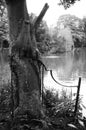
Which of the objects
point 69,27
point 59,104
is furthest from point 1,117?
point 69,27

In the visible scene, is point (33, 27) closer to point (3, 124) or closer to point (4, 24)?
point (3, 124)

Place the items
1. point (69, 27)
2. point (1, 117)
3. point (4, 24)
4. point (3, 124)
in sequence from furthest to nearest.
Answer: point (69, 27)
point (4, 24)
point (1, 117)
point (3, 124)

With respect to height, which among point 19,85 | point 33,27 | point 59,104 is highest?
point 33,27

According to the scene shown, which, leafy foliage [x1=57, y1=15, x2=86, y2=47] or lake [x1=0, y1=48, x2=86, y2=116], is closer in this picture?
lake [x1=0, y1=48, x2=86, y2=116]

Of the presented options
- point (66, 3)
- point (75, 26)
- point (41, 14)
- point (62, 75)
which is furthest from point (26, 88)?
point (75, 26)

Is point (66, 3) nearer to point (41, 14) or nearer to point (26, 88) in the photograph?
point (41, 14)

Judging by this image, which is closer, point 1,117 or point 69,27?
point 1,117

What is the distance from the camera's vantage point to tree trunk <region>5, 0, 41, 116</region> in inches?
87.0

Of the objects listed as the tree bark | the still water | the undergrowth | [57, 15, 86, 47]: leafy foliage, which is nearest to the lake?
the still water

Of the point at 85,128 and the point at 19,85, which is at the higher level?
the point at 19,85

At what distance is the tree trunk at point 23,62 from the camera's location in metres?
2.21

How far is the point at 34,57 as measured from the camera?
7.49 ft

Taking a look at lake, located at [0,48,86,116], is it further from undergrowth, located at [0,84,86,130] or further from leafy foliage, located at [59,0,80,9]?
leafy foliage, located at [59,0,80,9]

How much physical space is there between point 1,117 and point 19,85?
53 cm
